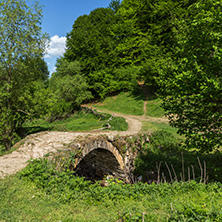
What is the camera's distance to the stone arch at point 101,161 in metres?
9.55

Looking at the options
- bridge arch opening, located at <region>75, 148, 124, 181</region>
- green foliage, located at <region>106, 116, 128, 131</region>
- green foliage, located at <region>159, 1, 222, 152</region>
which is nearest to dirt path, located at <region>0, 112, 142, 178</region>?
bridge arch opening, located at <region>75, 148, 124, 181</region>

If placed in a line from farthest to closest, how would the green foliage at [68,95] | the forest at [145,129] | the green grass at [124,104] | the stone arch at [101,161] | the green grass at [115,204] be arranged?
the green grass at [124,104]
the green foliage at [68,95]
the stone arch at [101,161]
the forest at [145,129]
the green grass at [115,204]

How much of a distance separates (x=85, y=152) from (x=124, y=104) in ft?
69.9

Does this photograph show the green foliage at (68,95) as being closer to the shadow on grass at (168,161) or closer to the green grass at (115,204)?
the shadow on grass at (168,161)

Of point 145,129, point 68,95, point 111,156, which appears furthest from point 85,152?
point 68,95

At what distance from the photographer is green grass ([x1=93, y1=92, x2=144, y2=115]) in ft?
86.2

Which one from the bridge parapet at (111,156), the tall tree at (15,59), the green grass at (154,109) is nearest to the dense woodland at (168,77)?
the tall tree at (15,59)

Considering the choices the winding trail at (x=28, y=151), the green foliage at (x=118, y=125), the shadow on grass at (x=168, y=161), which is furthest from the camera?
the green foliage at (x=118, y=125)

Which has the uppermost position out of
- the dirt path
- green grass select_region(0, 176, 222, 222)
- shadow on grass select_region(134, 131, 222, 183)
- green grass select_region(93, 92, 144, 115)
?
green grass select_region(93, 92, 144, 115)

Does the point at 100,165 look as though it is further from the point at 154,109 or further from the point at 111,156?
the point at 154,109

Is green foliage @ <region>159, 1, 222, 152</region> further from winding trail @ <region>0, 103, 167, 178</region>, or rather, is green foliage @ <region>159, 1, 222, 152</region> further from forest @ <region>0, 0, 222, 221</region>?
winding trail @ <region>0, 103, 167, 178</region>

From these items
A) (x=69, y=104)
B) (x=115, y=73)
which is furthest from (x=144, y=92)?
(x=69, y=104)

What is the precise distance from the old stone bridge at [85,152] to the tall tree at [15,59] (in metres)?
3.10

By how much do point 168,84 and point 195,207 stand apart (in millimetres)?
5236
